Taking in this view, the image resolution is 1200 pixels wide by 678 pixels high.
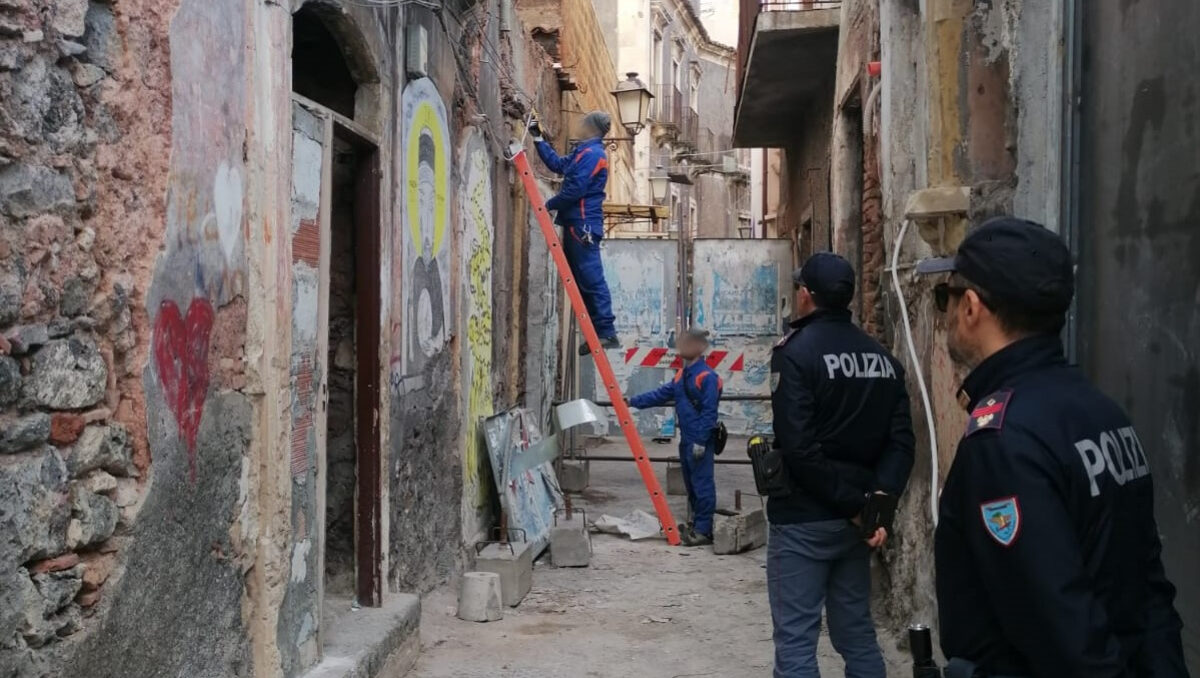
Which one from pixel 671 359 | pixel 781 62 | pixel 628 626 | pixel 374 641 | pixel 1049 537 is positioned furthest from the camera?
pixel 671 359

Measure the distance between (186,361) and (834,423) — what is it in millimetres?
2218

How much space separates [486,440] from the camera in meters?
7.57

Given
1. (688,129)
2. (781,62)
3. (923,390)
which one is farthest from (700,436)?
(688,129)

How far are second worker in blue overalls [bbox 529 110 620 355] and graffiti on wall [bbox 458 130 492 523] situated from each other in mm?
1010

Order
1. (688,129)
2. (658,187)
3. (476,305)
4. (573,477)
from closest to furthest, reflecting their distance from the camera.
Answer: (476,305) → (573,477) → (658,187) → (688,129)

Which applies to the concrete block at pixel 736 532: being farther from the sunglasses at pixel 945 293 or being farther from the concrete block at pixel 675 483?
the sunglasses at pixel 945 293

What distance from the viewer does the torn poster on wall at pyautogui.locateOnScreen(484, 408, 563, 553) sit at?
7555 mm

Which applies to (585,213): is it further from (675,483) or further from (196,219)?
(196,219)

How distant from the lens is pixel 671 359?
14.6 meters

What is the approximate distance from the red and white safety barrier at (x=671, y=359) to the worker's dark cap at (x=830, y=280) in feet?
34.0

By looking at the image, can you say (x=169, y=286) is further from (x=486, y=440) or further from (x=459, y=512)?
(x=486, y=440)

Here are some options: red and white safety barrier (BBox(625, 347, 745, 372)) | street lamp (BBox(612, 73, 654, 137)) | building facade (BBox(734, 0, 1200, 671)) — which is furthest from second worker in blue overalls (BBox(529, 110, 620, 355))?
red and white safety barrier (BBox(625, 347, 745, 372))

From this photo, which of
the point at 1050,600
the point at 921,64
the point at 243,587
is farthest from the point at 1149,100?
the point at 243,587

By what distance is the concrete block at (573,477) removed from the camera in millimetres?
10500
